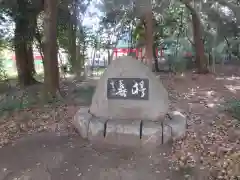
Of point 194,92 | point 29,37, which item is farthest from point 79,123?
point 29,37

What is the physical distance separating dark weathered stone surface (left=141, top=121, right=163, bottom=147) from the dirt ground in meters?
0.12

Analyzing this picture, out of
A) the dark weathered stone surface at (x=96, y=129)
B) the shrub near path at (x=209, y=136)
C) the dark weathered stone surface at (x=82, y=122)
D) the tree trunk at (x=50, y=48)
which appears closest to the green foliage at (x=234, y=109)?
the shrub near path at (x=209, y=136)

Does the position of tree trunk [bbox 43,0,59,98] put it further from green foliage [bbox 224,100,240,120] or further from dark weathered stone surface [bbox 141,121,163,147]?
green foliage [bbox 224,100,240,120]

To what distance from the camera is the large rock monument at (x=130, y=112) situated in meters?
4.16

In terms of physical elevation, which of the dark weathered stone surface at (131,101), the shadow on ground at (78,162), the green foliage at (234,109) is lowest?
the shadow on ground at (78,162)

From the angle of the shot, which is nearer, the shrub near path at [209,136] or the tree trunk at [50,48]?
the shrub near path at [209,136]

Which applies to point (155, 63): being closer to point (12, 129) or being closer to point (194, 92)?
point (194, 92)

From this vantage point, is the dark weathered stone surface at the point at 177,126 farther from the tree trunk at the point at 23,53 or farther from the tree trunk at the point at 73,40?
the tree trunk at the point at 73,40

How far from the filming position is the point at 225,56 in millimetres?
14344

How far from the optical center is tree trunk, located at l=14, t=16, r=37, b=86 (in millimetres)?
8328

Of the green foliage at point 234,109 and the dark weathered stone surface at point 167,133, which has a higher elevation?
the green foliage at point 234,109

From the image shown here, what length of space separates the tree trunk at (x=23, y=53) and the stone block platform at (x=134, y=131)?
4969mm

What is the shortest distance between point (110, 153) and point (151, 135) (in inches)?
25.6

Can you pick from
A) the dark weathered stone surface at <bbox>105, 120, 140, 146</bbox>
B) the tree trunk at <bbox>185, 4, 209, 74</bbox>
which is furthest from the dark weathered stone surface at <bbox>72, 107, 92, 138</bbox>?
the tree trunk at <bbox>185, 4, 209, 74</bbox>
